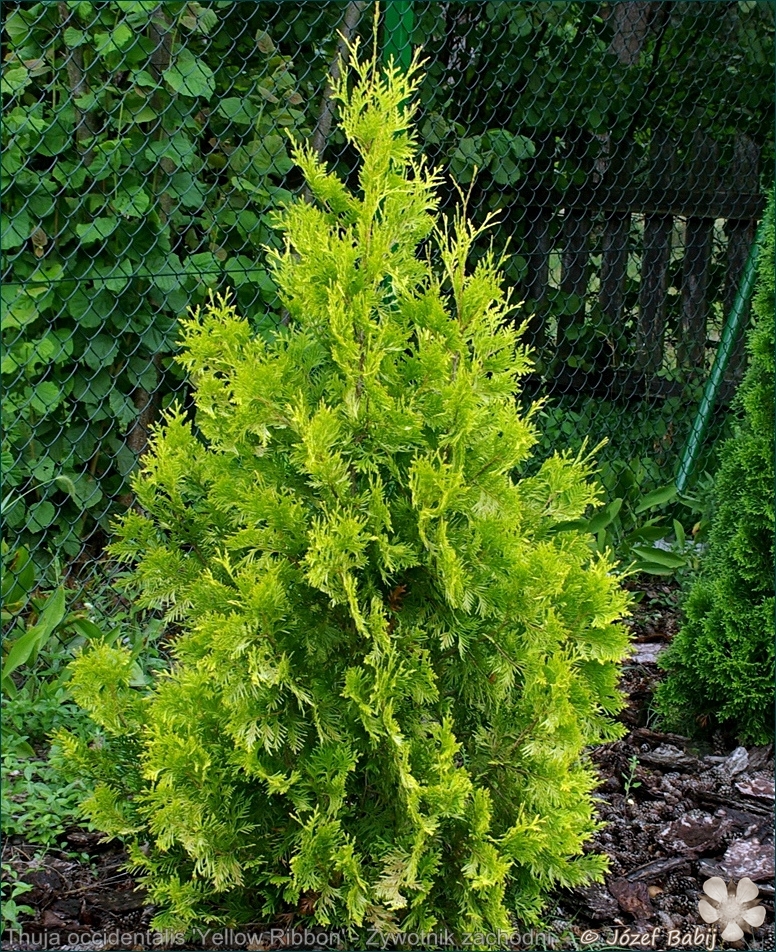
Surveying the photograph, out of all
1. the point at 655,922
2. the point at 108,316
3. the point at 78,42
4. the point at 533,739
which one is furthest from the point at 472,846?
the point at 78,42

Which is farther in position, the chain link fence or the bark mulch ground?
the chain link fence

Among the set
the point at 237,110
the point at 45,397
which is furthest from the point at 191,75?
the point at 45,397

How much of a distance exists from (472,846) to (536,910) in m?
0.36

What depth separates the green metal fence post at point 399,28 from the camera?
347cm

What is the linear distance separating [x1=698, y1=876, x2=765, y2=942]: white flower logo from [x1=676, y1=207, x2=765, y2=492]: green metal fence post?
2750 millimetres

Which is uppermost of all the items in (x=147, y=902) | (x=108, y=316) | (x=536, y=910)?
(x=108, y=316)

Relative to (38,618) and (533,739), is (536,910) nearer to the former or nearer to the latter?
(533,739)

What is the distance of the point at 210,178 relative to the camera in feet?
12.7

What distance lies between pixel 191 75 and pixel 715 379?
3028mm

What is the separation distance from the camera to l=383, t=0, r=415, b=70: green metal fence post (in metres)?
3.47

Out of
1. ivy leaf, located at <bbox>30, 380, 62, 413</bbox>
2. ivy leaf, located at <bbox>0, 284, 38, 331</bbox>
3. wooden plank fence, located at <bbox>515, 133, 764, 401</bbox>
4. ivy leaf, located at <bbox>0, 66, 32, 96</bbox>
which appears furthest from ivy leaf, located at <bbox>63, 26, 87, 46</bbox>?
wooden plank fence, located at <bbox>515, 133, 764, 401</bbox>

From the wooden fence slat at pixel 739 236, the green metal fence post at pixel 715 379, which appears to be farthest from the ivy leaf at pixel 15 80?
the wooden fence slat at pixel 739 236

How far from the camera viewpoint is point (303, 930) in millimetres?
2244

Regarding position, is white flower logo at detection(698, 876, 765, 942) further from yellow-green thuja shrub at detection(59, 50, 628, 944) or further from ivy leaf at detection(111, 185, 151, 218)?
ivy leaf at detection(111, 185, 151, 218)
